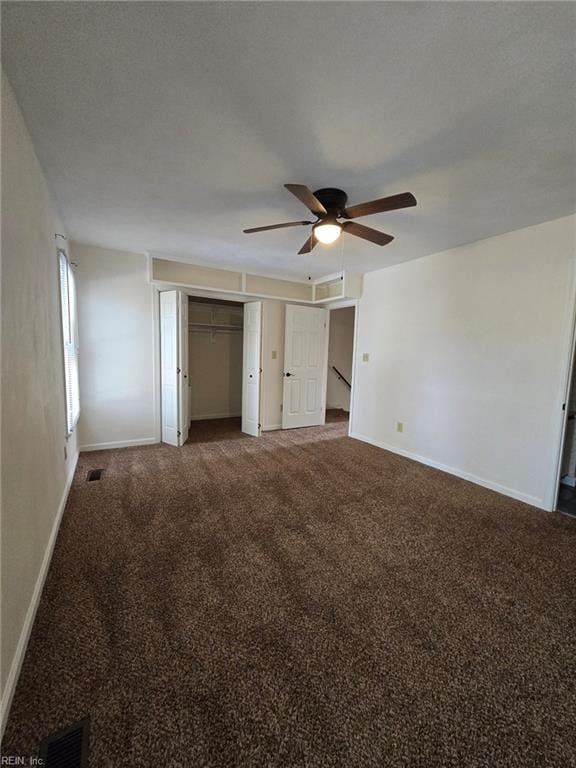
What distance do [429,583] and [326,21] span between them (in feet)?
9.01

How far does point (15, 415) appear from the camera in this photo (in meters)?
1.43

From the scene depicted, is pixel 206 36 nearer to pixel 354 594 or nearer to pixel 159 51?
pixel 159 51

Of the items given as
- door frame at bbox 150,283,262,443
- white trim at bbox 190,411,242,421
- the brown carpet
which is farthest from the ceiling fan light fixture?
white trim at bbox 190,411,242,421

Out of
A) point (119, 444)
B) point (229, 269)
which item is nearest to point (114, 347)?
point (119, 444)

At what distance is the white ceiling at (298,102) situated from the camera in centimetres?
116

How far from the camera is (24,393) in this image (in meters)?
1.59

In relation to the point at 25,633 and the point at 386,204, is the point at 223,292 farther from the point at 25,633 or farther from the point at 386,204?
the point at 25,633

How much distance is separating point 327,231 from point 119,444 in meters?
3.69

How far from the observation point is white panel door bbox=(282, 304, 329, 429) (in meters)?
5.25

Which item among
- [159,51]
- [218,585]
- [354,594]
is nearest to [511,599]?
[354,594]

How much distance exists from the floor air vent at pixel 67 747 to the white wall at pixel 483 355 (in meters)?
3.51

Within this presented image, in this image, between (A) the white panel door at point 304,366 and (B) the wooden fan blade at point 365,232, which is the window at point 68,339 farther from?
(A) the white panel door at point 304,366

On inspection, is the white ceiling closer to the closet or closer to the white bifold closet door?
the white bifold closet door

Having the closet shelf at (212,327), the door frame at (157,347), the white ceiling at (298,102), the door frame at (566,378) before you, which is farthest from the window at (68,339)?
the door frame at (566,378)
